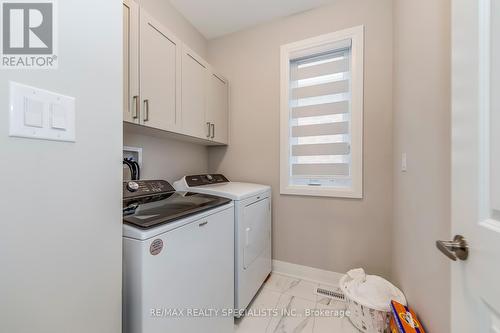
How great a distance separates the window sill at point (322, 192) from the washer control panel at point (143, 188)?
48.2 inches

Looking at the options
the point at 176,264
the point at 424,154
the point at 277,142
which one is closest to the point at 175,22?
the point at 277,142

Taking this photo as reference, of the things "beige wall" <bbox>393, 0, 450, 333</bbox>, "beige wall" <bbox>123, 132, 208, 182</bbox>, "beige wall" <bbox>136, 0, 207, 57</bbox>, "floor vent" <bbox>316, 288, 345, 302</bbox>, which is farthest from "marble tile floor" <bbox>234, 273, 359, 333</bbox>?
"beige wall" <bbox>136, 0, 207, 57</bbox>

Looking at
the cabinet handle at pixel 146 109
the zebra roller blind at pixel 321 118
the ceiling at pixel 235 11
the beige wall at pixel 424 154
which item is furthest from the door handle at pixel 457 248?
the ceiling at pixel 235 11

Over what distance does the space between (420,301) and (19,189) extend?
5.91 ft

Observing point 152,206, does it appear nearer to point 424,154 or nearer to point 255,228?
point 255,228

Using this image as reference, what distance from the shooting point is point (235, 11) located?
207cm

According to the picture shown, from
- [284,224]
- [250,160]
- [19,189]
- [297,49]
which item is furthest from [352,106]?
[19,189]

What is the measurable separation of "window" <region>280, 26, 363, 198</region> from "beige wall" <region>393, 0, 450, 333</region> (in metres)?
0.39

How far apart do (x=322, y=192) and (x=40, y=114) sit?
2.04 m

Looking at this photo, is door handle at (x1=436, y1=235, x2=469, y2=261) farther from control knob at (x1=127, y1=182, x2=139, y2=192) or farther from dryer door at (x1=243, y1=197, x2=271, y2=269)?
control knob at (x1=127, y1=182, x2=139, y2=192)

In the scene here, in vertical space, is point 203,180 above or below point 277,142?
below

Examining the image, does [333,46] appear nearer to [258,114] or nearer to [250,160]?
[258,114]

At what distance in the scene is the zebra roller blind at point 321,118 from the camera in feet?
6.51

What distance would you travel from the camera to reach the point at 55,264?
1.79 ft
